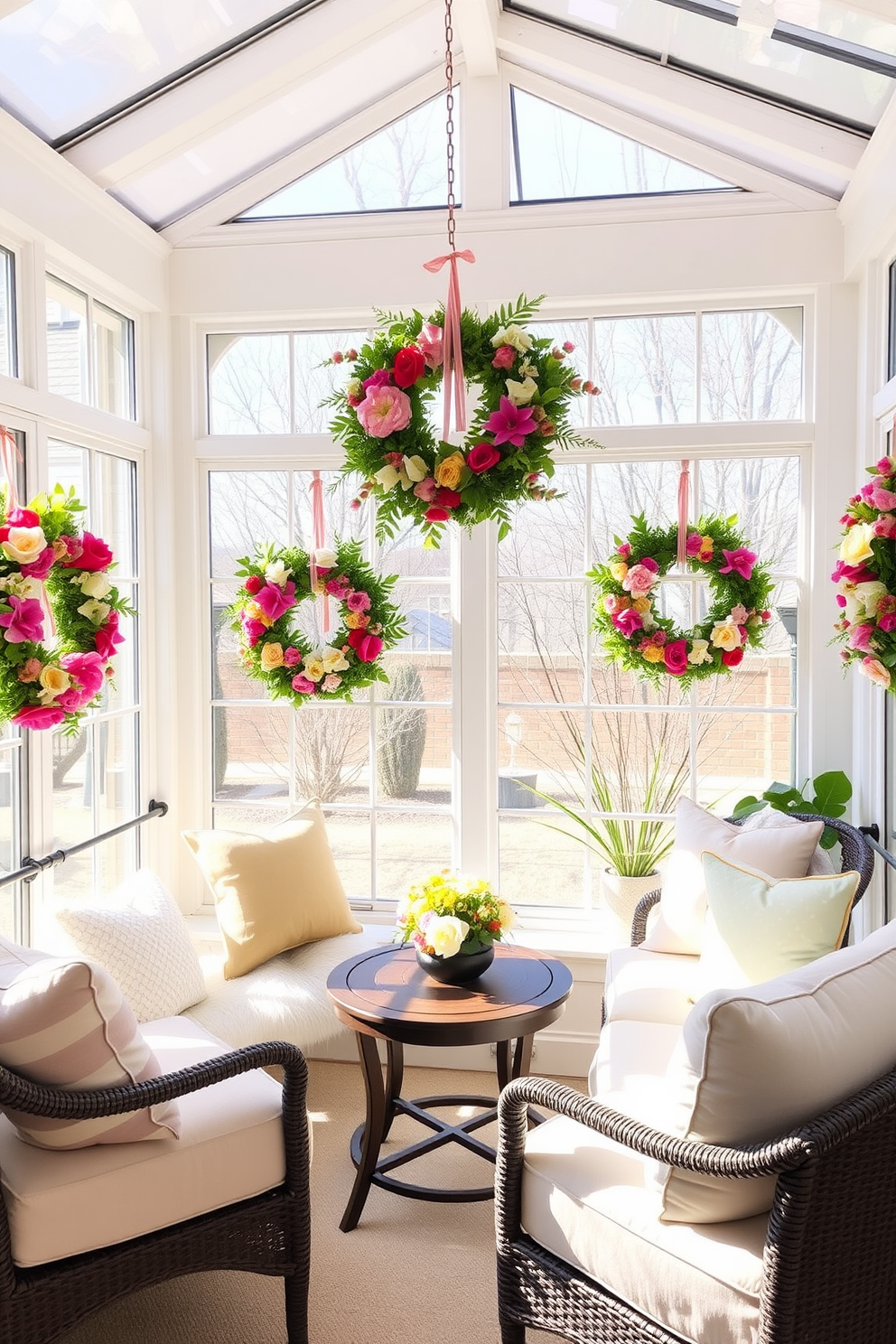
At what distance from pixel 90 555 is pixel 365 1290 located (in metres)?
1.93

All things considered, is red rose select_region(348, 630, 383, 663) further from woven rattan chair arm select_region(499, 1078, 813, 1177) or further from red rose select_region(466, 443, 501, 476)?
woven rattan chair arm select_region(499, 1078, 813, 1177)

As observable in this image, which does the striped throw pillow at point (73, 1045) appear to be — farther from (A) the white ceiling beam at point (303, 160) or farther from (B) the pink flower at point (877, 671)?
(A) the white ceiling beam at point (303, 160)

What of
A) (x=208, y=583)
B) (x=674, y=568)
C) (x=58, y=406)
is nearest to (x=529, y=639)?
(x=674, y=568)

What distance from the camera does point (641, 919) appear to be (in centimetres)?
331

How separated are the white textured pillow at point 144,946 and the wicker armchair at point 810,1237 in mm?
1361

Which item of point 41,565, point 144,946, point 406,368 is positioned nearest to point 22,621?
point 41,565

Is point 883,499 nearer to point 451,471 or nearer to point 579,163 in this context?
point 451,471

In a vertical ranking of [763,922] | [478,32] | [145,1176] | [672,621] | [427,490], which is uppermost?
[478,32]

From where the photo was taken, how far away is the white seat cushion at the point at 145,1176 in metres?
1.92

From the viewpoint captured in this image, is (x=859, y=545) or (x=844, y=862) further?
(x=844, y=862)

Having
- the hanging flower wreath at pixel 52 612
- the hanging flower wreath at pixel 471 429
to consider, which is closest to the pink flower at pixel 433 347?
the hanging flower wreath at pixel 471 429

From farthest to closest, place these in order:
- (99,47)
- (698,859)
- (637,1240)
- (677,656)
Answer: (677,656)
(698,859)
(99,47)
(637,1240)

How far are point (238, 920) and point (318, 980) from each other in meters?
0.32

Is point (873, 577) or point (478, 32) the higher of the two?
point (478, 32)
